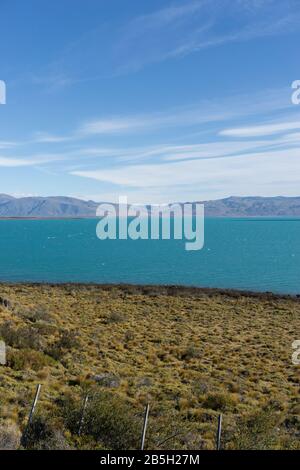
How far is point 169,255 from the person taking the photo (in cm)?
10744

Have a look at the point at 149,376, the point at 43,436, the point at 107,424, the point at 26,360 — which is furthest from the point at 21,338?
the point at 107,424

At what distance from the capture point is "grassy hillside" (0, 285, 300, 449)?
11.8 metres

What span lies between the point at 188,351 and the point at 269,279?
49427 millimetres

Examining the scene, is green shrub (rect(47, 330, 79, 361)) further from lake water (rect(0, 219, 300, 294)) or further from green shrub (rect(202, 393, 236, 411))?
A: lake water (rect(0, 219, 300, 294))

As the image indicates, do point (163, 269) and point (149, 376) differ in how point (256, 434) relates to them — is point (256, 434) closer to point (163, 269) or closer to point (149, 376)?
point (149, 376)

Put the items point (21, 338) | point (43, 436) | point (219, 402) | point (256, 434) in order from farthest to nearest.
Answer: point (21, 338) < point (219, 402) < point (256, 434) < point (43, 436)

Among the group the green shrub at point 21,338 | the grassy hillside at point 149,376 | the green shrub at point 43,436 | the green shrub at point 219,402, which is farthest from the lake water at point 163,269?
the green shrub at point 43,436

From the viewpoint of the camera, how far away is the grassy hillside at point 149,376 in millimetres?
11836

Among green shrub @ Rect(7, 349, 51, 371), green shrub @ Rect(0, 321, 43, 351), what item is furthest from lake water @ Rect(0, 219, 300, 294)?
green shrub @ Rect(7, 349, 51, 371)

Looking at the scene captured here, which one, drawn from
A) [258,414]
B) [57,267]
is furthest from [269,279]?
[258,414]

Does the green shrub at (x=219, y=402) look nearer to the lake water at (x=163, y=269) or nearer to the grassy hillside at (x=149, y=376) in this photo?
the grassy hillside at (x=149, y=376)

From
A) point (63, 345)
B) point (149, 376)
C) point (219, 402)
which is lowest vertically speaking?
point (149, 376)

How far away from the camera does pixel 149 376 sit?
1930 centimetres

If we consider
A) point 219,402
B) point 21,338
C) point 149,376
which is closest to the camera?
point 219,402
